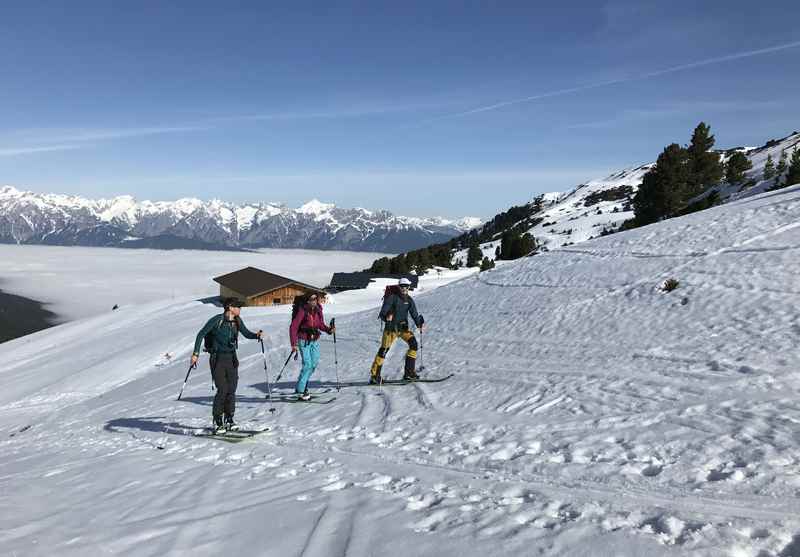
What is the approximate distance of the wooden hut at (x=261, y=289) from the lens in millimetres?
66875

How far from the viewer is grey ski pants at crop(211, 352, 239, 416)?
31.4 ft

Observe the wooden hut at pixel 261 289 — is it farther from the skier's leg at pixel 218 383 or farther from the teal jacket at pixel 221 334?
the teal jacket at pixel 221 334

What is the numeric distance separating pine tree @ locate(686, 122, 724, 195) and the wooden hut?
46406 mm

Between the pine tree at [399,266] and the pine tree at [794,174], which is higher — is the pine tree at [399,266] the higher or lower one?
the lower one

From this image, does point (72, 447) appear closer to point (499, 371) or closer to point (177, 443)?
point (177, 443)

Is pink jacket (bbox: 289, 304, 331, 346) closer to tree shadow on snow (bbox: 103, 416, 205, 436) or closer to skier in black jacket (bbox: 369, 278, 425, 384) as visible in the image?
skier in black jacket (bbox: 369, 278, 425, 384)

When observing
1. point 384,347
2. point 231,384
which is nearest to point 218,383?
point 231,384

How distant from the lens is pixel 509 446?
7453 millimetres

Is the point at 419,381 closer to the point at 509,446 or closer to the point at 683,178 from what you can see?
the point at 509,446

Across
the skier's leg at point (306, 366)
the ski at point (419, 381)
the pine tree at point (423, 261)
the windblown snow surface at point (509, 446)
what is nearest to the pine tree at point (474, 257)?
the pine tree at point (423, 261)

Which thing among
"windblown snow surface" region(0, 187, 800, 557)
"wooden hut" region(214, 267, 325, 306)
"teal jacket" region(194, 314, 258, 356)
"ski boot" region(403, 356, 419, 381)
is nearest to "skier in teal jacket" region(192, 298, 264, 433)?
"teal jacket" region(194, 314, 258, 356)

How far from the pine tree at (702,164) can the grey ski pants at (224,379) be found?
5651 centimetres

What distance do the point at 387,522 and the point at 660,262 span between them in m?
17.0

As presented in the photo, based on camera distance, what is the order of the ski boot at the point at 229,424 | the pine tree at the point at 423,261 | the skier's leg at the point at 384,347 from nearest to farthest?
1. the ski boot at the point at 229,424
2. the skier's leg at the point at 384,347
3. the pine tree at the point at 423,261
